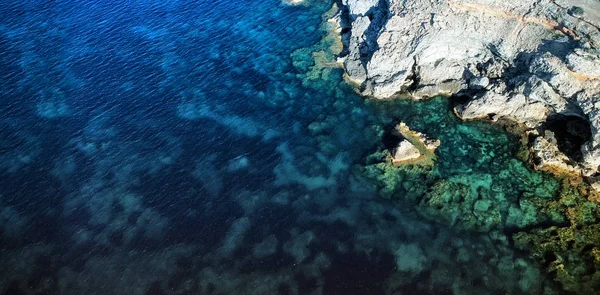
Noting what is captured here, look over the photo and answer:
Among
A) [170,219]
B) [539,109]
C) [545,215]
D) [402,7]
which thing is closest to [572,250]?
[545,215]

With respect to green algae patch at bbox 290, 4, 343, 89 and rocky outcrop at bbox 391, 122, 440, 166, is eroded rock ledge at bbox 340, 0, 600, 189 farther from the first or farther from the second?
rocky outcrop at bbox 391, 122, 440, 166

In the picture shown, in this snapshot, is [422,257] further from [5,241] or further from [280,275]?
[5,241]

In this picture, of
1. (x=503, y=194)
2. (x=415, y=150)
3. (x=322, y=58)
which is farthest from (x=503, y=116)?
(x=322, y=58)

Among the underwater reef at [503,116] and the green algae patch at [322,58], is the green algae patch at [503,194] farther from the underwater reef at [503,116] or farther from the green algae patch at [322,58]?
the green algae patch at [322,58]

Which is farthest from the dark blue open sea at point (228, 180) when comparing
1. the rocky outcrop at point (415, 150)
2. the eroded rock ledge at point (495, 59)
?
the eroded rock ledge at point (495, 59)

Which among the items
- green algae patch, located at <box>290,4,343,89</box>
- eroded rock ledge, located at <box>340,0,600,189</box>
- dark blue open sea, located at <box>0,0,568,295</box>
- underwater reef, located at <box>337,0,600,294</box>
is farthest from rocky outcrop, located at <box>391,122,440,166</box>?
green algae patch, located at <box>290,4,343,89</box>
